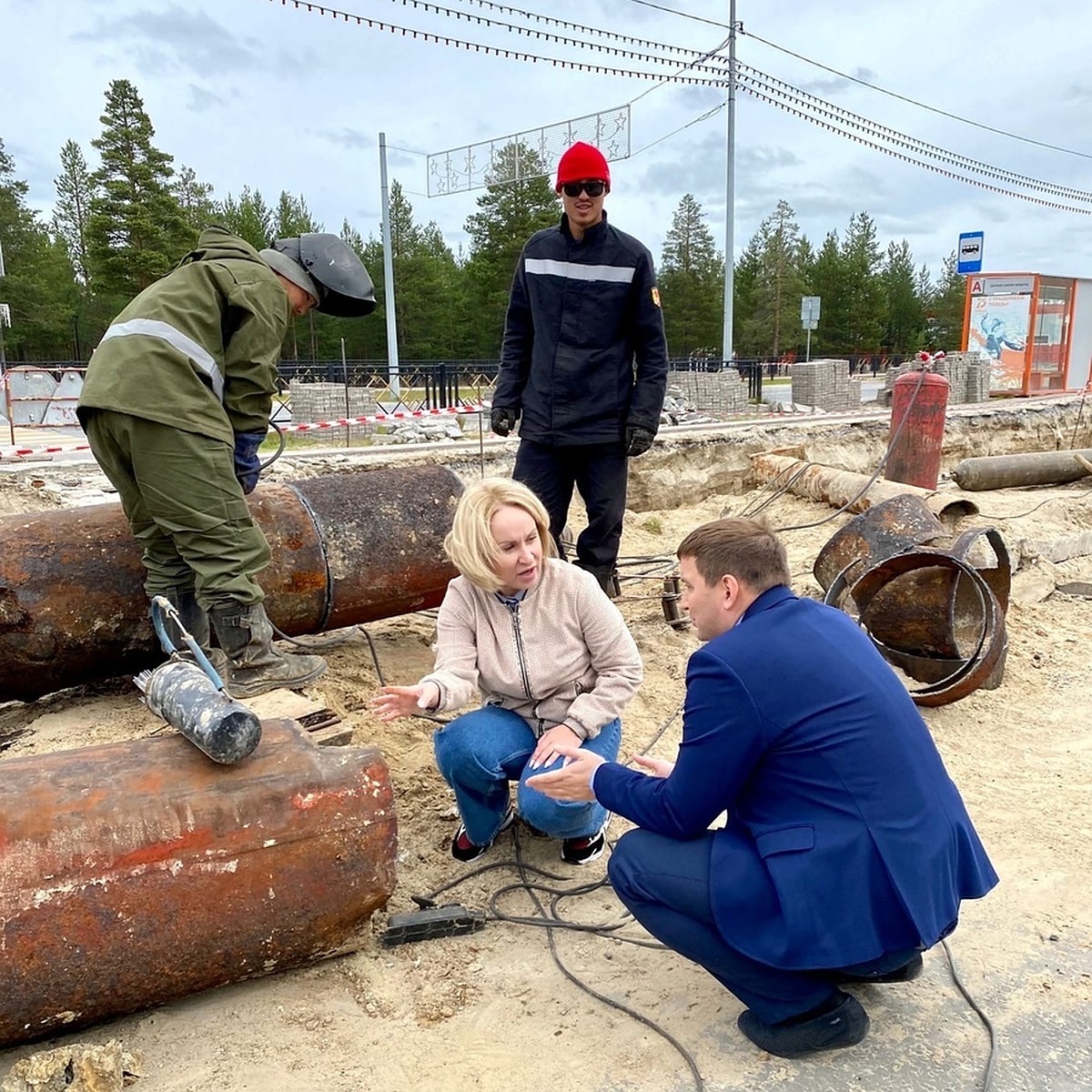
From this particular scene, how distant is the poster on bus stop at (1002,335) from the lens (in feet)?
59.7

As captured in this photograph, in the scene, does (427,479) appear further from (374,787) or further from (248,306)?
(374,787)

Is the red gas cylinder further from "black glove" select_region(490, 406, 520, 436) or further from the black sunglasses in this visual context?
the black sunglasses

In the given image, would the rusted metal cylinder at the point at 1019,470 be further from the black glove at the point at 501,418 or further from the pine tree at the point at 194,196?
the pine tree at the point at 194,196

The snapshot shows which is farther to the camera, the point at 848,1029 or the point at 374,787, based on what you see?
the point at 374,787

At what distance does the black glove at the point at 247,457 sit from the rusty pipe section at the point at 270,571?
0.77ft

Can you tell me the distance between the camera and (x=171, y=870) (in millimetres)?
2070

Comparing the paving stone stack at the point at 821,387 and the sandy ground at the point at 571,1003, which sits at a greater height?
the paving stone stack at the point at 821,387

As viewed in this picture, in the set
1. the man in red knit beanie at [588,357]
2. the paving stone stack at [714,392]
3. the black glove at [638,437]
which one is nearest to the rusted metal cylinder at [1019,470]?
the man in red knit beanie at [588,357]

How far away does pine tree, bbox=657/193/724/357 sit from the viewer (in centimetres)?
4475

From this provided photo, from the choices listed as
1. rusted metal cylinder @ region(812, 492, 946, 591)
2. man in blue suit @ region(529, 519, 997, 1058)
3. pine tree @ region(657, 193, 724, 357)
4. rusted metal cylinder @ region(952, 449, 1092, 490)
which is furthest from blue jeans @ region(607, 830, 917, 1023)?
pine tree @ region(657, 193, 724, 357)

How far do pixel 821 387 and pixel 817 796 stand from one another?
18.9m

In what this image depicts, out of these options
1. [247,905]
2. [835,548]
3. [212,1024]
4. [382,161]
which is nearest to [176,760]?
[247,905]

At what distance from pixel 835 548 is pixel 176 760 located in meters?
4.01

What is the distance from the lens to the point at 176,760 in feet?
7.41
